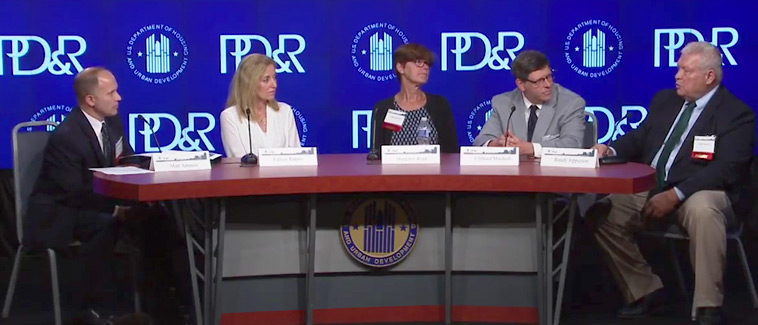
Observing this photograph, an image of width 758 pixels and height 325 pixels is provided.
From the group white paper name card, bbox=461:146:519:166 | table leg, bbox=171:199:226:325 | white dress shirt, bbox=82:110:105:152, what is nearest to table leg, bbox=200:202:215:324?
table leg, bbox=171:199:226:325

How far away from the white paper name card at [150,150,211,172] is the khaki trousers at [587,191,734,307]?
1.71 m

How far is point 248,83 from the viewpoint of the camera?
458cm

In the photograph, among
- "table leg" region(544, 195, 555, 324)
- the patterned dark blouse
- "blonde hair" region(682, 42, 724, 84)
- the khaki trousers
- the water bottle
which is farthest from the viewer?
the patterned dark blouse

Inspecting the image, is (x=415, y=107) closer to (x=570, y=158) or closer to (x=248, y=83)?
(x=248, y=83)

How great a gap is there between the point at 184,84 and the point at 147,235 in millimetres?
1756

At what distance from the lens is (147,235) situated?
4.17 m

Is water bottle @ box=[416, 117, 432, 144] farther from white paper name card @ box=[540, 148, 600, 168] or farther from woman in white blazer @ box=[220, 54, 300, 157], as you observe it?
white paper name card @ box=[540, 148, 600, 168]

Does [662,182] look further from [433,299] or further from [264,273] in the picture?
[264,273]

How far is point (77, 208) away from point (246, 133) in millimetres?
863

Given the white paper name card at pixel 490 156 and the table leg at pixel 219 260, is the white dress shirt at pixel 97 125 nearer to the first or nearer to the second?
the table leg at pixel 219 260

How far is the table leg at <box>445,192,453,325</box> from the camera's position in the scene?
3924 mm

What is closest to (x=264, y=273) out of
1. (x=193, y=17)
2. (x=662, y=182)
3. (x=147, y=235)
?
(x=147, y=235)

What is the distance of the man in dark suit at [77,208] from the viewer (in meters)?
4.02

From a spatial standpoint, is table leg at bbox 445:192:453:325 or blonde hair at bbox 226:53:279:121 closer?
table leg at bbox 445:192:453:325
